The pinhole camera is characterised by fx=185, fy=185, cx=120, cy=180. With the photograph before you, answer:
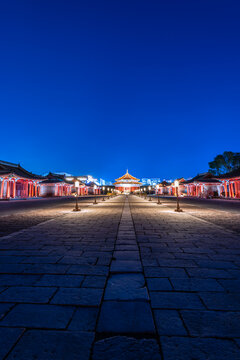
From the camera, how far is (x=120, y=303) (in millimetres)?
1954

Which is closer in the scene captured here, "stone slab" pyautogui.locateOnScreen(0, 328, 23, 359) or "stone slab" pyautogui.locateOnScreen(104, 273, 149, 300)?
"stone slab" pyautogui.locateOnScreen(0, 328, 23, 359)

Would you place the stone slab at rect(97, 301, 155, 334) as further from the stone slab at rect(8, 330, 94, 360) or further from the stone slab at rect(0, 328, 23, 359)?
the stone slab at rect(0, 328, 23, 359)

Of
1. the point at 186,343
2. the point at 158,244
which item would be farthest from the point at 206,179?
the point at 186,343

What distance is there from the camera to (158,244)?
427 cm

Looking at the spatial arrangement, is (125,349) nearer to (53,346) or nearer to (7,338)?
(53,346)

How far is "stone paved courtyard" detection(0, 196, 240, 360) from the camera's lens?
1.38 m

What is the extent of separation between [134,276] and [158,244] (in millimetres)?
1773

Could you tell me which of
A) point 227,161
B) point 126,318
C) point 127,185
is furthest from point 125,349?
point 127,185

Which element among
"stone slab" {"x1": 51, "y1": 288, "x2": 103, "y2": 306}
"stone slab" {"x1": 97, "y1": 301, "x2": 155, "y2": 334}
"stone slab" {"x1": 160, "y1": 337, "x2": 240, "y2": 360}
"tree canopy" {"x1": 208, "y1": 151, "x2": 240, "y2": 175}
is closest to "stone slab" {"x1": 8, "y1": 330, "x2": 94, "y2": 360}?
"stone slab" {"x1": 97, "y1": 301, "x2": 155, "y2": 334}

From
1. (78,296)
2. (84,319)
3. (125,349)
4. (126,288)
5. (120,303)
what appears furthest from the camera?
(126,288)

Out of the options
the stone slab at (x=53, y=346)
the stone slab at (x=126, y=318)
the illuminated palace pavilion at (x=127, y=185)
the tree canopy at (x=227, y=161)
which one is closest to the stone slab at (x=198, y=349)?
the stone slab at (x=126, y=318)

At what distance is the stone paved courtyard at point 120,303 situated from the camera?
138 centimetres

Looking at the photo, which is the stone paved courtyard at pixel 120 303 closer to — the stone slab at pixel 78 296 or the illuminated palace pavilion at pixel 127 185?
the stone slab at pixel 78 296

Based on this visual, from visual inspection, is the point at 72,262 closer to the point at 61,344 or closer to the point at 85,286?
the point at 85,286
